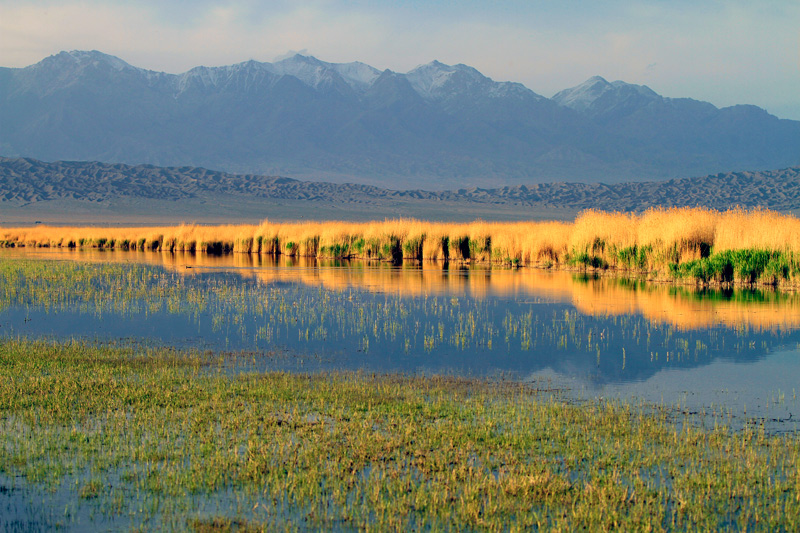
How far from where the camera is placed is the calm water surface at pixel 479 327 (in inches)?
507

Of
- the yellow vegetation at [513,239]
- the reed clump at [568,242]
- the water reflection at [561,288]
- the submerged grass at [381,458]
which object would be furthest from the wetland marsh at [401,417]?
the yellow vegetation at [513,239]

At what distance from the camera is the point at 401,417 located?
9.98 m

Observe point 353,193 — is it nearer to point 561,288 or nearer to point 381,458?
point 561,288

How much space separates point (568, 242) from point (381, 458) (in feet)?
95.6

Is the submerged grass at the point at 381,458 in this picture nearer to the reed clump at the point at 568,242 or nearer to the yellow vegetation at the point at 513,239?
the reed clump at the point at 568,242

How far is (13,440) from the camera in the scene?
895 cm

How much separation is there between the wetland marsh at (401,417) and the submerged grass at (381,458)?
3 centimetres

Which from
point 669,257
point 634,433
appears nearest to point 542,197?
point 669,257

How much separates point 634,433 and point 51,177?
5660 inches

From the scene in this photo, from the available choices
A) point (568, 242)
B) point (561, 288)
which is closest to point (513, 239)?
point (568, 242)

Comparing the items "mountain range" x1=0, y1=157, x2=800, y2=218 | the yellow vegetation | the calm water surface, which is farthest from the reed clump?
"mountain range" x1=0, y1=157, x2=800, y2=218

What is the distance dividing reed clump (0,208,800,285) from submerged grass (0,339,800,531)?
17.7 meters

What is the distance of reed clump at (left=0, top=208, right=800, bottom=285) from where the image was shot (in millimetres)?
27078

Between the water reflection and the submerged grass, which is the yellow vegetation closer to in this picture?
the water reflection
